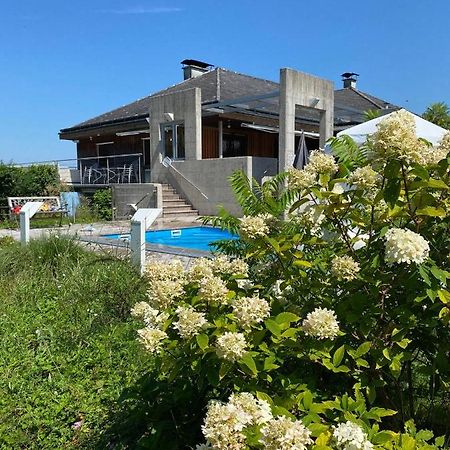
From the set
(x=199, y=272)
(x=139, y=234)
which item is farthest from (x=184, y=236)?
(x=199, y=272)

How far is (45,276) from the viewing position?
656 centimetres

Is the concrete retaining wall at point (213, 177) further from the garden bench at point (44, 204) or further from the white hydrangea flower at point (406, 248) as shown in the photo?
the white hydrangea flower at point (406, 248)

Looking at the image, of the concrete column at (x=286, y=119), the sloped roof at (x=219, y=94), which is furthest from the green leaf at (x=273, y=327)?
the sloped roof at (x=219, y=94)

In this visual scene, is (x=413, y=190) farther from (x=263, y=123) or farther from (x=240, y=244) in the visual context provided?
(x=263, y=123)

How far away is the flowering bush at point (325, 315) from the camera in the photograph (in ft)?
5.33

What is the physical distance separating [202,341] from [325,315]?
481 mm

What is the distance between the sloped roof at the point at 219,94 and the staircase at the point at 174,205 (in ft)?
14.5

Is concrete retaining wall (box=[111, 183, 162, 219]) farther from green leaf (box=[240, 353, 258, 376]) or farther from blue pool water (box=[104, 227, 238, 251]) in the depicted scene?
green leaf (box=[240, 353, 258, 376])

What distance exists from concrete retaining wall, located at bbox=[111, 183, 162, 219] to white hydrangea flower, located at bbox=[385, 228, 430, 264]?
1737 cm

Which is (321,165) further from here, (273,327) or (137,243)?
(137,243)

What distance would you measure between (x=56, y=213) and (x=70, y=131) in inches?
405

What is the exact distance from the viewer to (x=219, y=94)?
21.9 metres

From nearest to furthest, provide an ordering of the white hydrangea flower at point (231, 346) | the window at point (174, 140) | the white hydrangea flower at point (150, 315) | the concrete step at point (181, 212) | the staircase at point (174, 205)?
the white hydrangea flower at point (231, 346), the white hydrangea flower at point (150, 315), the concrete step at point (181, 212), the staircase at point (174, 205), the window at point (174, 140)

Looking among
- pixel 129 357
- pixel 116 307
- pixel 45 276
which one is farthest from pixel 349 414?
pixel 45 276
